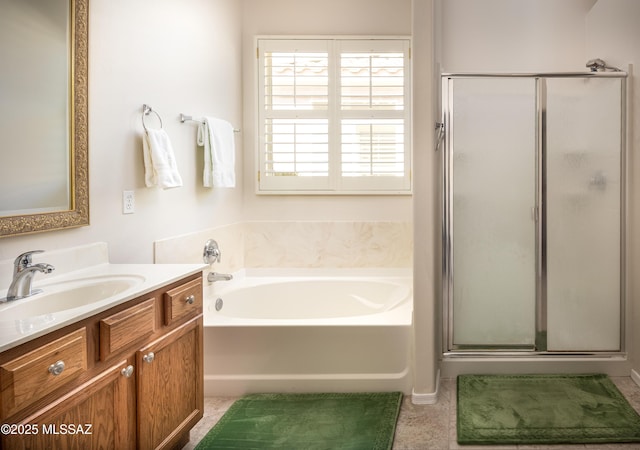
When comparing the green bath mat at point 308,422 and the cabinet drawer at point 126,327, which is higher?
the cabinet drawer at point 126,327

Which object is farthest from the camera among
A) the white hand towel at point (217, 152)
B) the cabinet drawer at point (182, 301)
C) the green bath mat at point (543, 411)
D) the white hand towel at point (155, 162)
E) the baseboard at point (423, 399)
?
the white hand towel at point (217, 152)

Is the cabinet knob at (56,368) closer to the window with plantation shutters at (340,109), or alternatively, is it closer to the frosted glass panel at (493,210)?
the frosted glass panel at (493,210)

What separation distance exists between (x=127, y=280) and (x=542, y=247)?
2361 mm

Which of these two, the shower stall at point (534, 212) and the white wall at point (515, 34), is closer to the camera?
the shower stall at point (534, 212)

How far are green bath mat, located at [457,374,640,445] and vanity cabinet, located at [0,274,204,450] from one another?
1310 millimetres

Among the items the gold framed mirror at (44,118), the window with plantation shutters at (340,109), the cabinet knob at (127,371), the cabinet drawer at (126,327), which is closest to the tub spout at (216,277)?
the window with plantation shutters at (340,109)

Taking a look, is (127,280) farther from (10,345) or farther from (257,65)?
(257,65)

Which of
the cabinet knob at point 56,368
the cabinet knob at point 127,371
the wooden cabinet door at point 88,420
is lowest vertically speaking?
the wooden cabinet door at point 88,420

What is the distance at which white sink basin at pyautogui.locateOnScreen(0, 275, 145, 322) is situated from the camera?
62.1 inches

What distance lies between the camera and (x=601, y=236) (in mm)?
3084

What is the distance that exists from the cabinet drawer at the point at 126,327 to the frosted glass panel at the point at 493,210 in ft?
6.33

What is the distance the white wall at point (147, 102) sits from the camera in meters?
2.26

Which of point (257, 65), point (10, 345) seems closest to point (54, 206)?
point (10, 345)

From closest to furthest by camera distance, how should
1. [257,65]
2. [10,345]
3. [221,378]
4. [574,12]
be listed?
1. [10,345]
2. [221,378]
3. [574,12]
4. [257,65]
